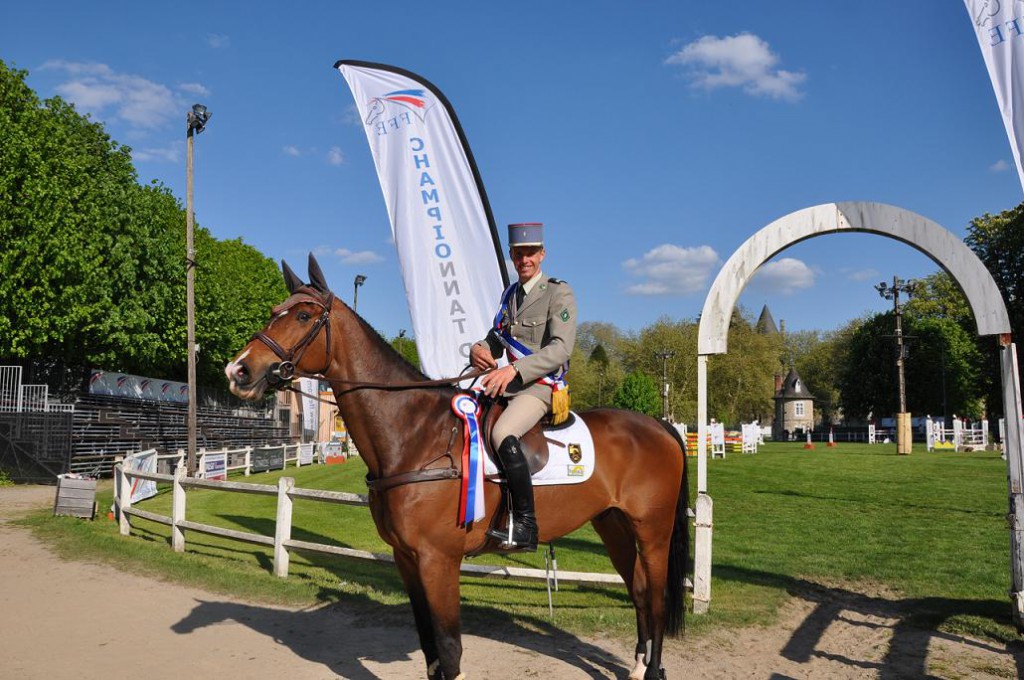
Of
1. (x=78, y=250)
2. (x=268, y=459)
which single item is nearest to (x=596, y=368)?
(x=268, y=459)

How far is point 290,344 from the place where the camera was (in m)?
4.68

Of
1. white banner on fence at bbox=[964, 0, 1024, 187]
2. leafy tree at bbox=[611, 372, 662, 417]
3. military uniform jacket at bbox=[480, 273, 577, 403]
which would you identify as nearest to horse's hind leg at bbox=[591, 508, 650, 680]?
military uniform jacket at bbox=[480, 273, 577, 403]

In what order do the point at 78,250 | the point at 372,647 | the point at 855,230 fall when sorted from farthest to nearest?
the point at 78,250
the point at 855,230
the point at 372,647

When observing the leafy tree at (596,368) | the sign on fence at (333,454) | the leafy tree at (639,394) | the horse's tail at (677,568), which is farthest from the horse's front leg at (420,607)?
the leafy tree at (596,368)

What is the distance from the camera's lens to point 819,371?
3696 inches

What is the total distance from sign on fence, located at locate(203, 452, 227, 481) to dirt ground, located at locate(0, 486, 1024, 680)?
1472 centimetres

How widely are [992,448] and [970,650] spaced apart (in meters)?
42.1

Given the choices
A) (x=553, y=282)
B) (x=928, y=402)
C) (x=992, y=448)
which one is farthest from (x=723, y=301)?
(x=928, y=402)

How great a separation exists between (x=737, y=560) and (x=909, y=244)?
5.78m

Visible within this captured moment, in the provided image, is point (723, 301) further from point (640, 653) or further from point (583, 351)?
point (583, 351)

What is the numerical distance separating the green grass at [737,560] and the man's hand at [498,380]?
11.3 feet

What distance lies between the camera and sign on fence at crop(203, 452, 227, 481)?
23.0 metres

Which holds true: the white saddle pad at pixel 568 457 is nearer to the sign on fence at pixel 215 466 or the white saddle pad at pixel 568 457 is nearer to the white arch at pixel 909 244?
the white arch at pixel 909 244

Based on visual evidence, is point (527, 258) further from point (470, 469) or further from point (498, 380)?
point (470, 469)
